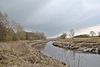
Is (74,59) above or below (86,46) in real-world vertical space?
below

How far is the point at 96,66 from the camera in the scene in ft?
88.6

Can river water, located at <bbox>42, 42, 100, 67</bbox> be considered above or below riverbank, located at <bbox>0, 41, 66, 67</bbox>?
below

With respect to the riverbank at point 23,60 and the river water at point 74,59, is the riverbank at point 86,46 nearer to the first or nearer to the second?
the river water at point 74,59

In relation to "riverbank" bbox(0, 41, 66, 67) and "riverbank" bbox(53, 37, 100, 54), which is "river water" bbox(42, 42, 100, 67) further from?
"riverbank" bbox(53, 37, 100, 54)

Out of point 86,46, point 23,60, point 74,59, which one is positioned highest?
point 86,46

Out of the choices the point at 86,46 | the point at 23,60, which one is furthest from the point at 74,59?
the point at 86,46

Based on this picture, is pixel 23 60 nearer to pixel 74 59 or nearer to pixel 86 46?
pixel 74 59

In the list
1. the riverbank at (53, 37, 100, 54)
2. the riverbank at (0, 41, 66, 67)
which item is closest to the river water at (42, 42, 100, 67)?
the riverbank at (0, 41, 66, 67)

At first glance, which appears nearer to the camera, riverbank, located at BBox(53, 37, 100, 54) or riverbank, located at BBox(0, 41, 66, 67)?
riverbank, located at BBox(0, 41, 66, 67)

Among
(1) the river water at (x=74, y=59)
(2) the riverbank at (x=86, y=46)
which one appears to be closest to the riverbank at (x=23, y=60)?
(1) the river water at (x=74, y=59)

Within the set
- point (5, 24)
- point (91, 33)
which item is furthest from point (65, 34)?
point (5, 24)

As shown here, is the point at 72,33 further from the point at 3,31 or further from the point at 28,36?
the point at 3,31

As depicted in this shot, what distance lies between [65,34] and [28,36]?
51.6 m

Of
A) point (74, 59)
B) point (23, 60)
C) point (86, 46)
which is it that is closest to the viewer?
point (23, 60)
